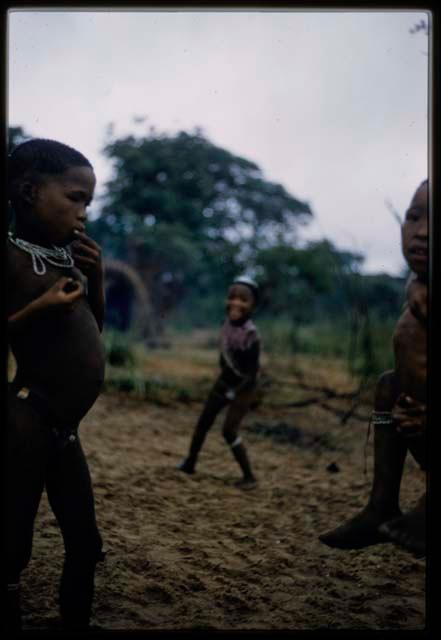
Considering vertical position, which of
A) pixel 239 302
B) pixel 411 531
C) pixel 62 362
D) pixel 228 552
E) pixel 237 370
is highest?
pixel 62 362

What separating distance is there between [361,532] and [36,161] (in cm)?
184

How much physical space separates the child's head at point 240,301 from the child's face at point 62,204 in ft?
10.7

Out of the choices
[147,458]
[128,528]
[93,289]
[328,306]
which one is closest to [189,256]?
[328,306]

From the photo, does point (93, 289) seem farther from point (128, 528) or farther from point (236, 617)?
point (128, 528)

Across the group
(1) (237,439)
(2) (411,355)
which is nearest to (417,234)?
(2) (411,355)

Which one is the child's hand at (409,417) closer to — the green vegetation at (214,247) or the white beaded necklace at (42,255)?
the white beaded necklace at (42,255)

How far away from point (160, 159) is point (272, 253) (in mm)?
7482

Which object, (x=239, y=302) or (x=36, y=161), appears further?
(x=239, y=302)

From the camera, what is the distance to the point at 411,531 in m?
2.19

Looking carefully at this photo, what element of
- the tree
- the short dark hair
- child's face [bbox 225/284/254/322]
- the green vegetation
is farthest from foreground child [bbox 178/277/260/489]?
the tree

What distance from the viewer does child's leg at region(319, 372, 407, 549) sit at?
2.58m

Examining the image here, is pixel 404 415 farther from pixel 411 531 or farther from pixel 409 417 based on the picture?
pixel 411 531

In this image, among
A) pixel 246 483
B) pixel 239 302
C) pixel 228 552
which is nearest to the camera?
pixel 228 552

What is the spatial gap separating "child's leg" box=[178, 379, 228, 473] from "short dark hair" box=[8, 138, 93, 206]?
3.51 meters
